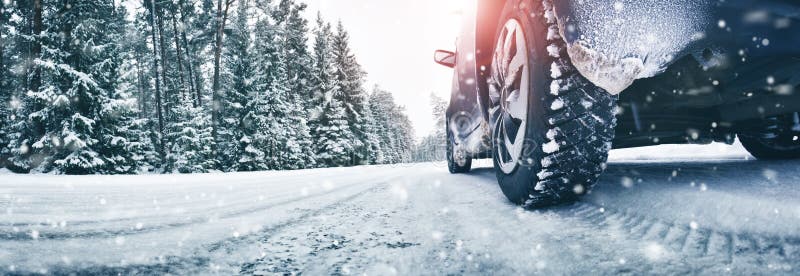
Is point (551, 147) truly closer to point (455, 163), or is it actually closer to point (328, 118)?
point (455, 163)

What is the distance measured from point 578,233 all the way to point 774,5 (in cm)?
96

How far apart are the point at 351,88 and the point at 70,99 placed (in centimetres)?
1796

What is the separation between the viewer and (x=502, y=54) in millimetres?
1897

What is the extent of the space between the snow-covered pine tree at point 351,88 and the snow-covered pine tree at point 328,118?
0.80 metres

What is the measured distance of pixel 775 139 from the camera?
2826 millimetres

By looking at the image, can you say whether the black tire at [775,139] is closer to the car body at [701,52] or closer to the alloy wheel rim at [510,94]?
the car body at [701,52]

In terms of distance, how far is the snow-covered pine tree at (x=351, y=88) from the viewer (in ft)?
92.4

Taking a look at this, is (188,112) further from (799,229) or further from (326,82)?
(799,229)

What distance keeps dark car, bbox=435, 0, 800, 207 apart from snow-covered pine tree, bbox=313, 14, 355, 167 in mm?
23069

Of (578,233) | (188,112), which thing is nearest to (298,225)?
(578,233)

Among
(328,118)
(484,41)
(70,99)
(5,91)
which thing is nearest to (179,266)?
(484,41)

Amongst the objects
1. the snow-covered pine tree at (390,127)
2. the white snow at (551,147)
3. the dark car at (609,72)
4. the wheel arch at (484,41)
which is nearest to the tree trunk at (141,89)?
the snow-covered pine tree at (390,127)

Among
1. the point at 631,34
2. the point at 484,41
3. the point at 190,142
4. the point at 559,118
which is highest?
the point at 190,142

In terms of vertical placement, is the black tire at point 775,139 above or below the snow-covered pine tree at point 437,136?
below
